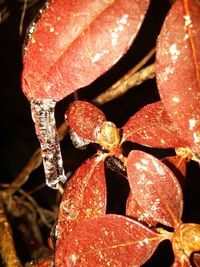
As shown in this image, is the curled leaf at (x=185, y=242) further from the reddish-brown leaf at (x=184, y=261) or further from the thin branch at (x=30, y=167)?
the thin branch at (x=30, y=167)

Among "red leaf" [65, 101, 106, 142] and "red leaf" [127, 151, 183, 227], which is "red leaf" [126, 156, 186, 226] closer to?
"red leaf" [127, 151, 183, 227]

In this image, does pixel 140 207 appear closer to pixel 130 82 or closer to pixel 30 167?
pixel 130 82

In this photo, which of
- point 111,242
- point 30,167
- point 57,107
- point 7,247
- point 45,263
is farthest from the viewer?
point 57,107

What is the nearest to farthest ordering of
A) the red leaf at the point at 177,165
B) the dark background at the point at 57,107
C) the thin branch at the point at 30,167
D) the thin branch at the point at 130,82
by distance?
the red leaf at the point at 177,165, the thin branch at the point at 130,82, the thin branch at the point at 30,167, the dark background at the point at 57,107

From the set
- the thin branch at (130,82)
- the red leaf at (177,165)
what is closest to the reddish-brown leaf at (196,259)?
the red leaf at (177,165)

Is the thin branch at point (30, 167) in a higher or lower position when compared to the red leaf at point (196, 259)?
higher

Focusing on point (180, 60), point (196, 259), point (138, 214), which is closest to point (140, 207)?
point (138, 214)
